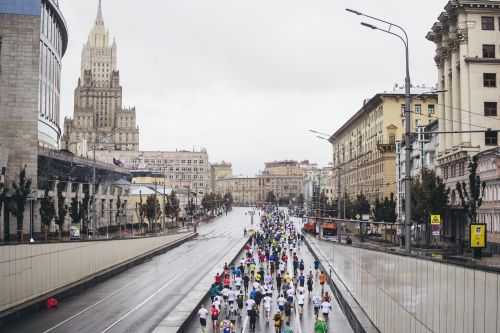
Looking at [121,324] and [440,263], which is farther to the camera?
[121,324]

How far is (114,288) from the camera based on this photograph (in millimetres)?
38219

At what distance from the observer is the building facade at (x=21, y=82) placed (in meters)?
70.9

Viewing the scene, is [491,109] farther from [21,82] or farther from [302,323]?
[21,82]

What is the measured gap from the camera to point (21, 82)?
7438cm

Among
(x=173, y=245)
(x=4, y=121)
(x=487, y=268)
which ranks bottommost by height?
(x=173, y=245)

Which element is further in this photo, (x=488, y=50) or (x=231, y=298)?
(x=488, y=50)

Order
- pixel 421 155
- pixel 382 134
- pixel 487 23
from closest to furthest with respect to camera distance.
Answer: pixel 487 23, pixel 421 155, pixel 382 134

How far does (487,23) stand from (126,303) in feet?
137

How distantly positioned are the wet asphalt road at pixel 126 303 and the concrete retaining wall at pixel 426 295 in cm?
994

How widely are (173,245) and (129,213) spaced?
41552 mm

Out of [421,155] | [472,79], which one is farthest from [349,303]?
[421,155]

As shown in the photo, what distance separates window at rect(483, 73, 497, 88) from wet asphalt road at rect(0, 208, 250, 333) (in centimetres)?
2833

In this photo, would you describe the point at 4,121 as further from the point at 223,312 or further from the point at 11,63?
the point at 223,312

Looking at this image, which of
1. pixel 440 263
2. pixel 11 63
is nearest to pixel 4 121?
pixel 11 63
